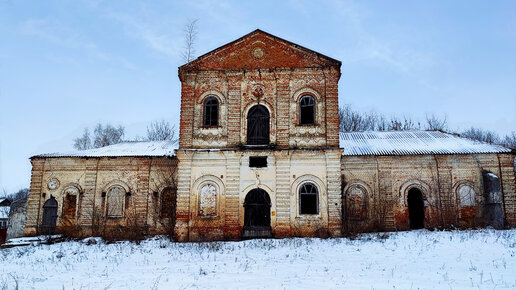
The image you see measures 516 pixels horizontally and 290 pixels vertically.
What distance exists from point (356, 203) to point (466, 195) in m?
5.07

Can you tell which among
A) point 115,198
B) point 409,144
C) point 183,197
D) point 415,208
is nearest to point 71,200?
point 115,198

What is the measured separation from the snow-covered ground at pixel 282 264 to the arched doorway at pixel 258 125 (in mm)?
4340

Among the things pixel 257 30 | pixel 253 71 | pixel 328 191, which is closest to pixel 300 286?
pixel 328 191

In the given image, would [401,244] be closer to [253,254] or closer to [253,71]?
[253,254]

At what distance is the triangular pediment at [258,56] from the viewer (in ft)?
58.3

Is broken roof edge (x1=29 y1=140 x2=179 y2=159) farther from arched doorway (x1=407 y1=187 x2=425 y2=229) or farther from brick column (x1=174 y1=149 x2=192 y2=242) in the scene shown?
arched doorway (x1=407 y1=187 x2=425 y2=229)

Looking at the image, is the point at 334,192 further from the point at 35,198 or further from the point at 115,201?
the point at 35,198

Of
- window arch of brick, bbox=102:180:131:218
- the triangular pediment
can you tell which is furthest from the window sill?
window arch of brick, bbox=102:180:131:218

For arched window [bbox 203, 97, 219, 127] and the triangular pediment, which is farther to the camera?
Answer: arched window [bbox 203, 97, 219, 127]

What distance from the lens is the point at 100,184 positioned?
68.6 ft

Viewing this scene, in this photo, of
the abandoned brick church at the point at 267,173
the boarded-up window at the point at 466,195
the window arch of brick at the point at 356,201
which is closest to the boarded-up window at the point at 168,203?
the abandoned brick church at the point at 267,173

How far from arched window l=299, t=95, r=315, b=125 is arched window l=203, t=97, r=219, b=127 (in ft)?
11.9

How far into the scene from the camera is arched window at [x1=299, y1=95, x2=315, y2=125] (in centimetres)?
1757

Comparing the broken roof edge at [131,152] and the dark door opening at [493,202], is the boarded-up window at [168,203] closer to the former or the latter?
the broken roof edge at [131,152]
